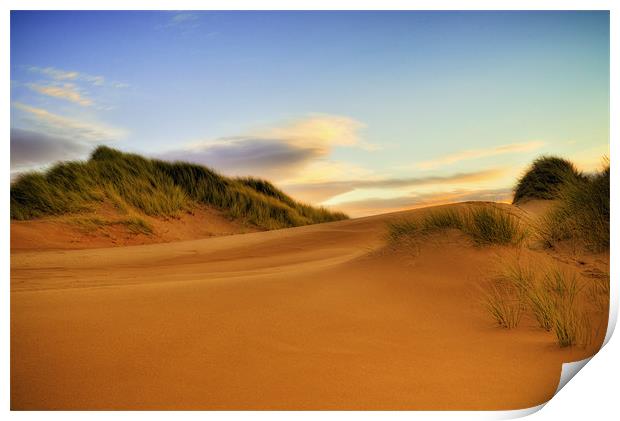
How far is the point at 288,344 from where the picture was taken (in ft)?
7.25

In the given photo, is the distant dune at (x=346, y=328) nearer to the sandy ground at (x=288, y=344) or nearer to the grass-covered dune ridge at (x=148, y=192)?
the sandy ground at (x=288, y=344)

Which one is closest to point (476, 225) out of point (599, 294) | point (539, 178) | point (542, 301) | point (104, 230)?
point (599, 294)

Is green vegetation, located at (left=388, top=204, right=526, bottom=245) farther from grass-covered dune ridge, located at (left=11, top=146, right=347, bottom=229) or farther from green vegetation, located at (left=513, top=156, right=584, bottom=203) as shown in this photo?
grass-covered dune ridge, located at (left=11, top=146, right=347, bottom=229)

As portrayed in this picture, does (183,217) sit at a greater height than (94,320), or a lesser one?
greater

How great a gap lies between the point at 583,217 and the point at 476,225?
3.79ft

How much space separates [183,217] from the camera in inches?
461

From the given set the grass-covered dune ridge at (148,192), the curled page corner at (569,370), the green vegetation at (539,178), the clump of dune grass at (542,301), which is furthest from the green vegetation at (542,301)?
the grass-covered dune ridge at (148,192)

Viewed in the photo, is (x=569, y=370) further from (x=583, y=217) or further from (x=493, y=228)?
(x=583, y=217)

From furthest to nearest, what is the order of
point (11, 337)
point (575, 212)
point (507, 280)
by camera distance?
point (575, 212) < point (507, 280) < point (11, 337)

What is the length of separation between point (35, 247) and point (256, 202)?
6496mm

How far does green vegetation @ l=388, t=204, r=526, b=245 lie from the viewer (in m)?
3.74
